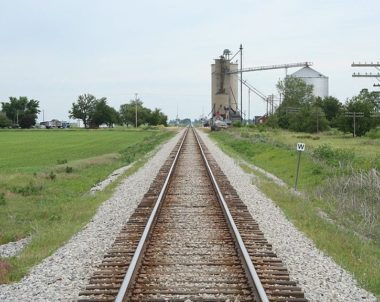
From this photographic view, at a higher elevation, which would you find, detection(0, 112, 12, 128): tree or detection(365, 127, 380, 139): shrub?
detection(0, 112, 12, 128): tree

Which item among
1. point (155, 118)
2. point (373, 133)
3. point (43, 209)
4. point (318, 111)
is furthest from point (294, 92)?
point (43, 209)

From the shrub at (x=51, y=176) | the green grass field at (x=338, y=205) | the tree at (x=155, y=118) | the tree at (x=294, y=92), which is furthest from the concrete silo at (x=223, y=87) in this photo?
the shrub at (x=51, y=176)

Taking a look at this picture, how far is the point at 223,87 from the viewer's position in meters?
123

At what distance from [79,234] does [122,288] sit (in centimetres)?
487

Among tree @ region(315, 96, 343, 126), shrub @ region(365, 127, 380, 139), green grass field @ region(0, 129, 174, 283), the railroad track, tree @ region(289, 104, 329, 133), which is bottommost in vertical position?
green grass field @ region(0, 129, 174, 283)

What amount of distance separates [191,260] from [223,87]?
115m

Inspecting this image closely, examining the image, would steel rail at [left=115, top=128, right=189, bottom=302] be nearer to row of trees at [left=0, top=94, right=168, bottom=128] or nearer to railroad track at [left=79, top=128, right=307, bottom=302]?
railroad track at [left=79, top=128, right=307, bottom=302]

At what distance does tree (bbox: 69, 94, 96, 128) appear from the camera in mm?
168875

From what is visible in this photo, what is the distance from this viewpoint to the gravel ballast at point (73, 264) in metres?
7.38

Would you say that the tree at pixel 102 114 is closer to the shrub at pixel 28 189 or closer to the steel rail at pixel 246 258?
the shrub at pixel 28 189

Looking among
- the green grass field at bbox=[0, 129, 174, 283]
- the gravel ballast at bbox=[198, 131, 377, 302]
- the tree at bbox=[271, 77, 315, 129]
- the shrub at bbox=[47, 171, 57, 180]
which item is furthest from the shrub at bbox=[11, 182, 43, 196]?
the tree at bbox=[271, 77, 315, 129]

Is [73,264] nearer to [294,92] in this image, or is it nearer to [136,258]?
[136,258]

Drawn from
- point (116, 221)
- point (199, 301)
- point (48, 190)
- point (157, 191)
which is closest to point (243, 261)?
point (199, 301)

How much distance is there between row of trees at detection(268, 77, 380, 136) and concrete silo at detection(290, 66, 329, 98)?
411 inches
